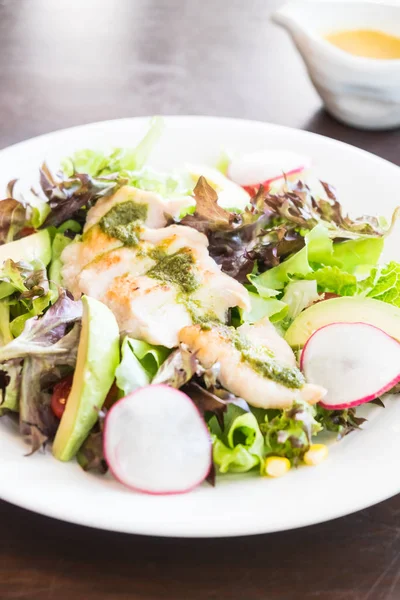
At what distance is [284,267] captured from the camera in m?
2.57

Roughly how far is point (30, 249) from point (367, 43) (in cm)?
251

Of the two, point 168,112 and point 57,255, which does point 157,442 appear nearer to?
point 57,255

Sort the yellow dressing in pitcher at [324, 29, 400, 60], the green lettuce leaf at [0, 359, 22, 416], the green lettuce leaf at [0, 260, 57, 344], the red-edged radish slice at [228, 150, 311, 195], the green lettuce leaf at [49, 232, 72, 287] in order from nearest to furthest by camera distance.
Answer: the green lettuce leaf at [0, 359, 22, 416] → the green lettuce leaf at [0, 260, 57, 344] → the green lettuce leaf at [49, 232, 72, 287] → the red-edged radish slice at [228, 150, 311, 195] → the yellow dressing in pitcher at [324, 29, 400, 60]

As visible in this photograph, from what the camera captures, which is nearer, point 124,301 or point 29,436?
point 29,436

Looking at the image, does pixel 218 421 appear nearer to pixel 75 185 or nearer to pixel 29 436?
pixel 29 436

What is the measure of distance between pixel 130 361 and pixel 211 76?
3115 millimetres

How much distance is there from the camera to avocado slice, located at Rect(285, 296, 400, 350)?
2.38 meters

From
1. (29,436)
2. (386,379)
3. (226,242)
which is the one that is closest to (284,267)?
(226,242)

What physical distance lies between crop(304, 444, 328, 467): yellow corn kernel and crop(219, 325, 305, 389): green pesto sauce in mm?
205

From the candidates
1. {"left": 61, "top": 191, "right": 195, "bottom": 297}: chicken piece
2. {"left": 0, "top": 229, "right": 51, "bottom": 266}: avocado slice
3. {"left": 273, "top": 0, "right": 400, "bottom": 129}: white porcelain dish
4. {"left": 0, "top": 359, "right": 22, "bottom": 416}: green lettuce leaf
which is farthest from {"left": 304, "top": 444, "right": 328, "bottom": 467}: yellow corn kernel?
{"left": 273, "top": 0, "right": 400, "bottom": 129}: white porcelain dish

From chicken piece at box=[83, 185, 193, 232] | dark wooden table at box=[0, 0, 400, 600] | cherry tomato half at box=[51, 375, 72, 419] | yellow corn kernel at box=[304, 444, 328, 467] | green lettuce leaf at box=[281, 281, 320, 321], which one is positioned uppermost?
chicken piece at box=[83, 185, 193, 232]

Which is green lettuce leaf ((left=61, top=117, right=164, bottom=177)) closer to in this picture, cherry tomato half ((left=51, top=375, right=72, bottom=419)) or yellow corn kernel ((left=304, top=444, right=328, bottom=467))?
cherry tomato half ((left=51, top=375, right=72, bottom=419))

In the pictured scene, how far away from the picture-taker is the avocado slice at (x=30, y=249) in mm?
2609

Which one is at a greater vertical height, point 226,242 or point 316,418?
point 226,242
